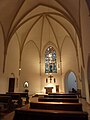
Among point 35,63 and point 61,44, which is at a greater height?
point 61,44

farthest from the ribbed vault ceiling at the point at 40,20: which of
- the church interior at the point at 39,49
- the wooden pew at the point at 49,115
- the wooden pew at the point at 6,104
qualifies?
the wooden pew at the point at 49,115

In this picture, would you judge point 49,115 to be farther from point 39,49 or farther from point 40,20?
point 39,49

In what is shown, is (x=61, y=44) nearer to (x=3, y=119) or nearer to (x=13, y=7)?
(x=13, y=7)

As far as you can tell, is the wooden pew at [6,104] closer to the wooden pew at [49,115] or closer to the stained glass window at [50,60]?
the wooden pew at [49,115]

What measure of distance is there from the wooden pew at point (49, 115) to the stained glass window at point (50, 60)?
521 inches

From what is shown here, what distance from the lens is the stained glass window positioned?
1656 cm

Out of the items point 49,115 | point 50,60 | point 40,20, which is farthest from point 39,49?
point 49,115

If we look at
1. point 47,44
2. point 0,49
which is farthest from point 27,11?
point 47,44

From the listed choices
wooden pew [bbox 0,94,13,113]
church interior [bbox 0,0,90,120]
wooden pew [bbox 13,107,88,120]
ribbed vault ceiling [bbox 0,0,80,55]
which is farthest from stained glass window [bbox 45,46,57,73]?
wooden pew [bbox 13,107,88,120]

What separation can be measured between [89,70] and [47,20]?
9131 millimetres

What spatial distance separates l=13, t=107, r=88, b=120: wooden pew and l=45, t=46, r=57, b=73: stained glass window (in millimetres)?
13228

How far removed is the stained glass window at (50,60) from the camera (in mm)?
16562

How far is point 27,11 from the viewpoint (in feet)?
37.4

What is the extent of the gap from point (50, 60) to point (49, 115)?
45.8 feet
